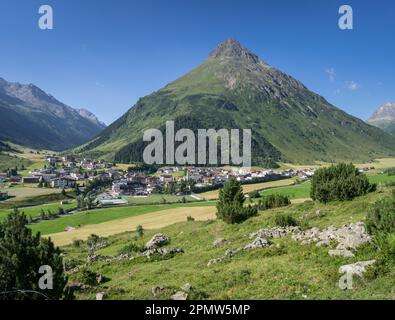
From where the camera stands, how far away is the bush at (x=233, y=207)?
60.2m

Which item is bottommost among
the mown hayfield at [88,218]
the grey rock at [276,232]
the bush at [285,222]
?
the mown hayfield at [88,218]

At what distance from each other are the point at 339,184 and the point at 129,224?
69.0 meters

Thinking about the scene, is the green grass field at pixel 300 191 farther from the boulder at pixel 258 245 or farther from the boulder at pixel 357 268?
the boulder at pixel 357 268

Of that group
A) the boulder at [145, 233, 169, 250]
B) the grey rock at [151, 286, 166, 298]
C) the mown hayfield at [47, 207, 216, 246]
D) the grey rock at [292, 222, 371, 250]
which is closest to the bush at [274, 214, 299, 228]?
the grey rock at [292, 222, 371, 250]

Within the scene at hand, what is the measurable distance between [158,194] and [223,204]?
13759 cm

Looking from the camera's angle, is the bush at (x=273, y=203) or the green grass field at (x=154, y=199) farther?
the green grass field at (x=154, y=199)

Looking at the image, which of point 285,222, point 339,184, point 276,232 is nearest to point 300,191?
point 339,184

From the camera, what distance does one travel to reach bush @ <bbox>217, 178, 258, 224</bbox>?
60.2 m

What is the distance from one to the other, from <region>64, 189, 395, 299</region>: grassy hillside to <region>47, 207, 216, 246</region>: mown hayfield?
46307mm

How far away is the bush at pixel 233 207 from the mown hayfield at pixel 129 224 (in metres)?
24.4

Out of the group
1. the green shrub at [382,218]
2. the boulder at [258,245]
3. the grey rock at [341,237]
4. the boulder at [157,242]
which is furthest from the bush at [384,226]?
the boulder at [157,242]

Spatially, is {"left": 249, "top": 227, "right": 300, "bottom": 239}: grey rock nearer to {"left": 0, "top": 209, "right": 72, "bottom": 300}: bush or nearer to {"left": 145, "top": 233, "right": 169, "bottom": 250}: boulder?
{"left": 145, "top": 233, "right": 169, "bottom": 250}: boulder

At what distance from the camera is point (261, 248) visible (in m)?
37.2
